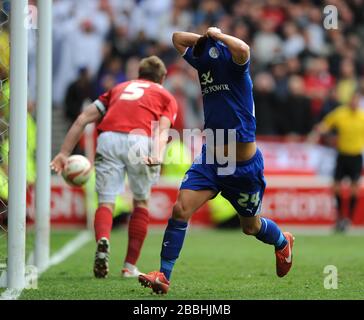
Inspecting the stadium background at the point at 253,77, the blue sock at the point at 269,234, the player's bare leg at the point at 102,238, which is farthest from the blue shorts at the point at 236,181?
A: the stadium background at the point at 253,77

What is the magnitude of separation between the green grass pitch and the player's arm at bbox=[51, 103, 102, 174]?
1025 millimetres

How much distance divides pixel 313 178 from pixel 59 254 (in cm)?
684

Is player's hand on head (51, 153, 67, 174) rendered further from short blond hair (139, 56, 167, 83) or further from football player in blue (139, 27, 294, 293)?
football player in blue (139, 27, 294, 293)

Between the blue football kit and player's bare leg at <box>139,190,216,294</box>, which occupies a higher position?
the blue football kit

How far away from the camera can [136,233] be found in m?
9.64

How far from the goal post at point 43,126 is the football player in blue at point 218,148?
9.79 ft

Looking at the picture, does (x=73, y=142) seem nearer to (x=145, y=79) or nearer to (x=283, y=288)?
(x=145, y=79)

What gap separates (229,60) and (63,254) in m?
5.43

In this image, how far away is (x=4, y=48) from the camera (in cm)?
917

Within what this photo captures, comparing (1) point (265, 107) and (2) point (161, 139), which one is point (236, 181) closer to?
(2) point (161, 139)

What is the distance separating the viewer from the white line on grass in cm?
760

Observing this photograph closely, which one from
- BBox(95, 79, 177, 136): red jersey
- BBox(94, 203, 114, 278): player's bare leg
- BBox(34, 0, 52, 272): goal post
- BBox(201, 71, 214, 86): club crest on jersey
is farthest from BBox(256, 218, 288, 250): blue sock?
BBox(34, 0, 52, 272): goal post
